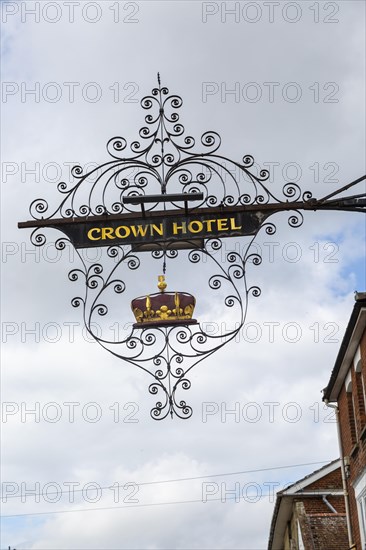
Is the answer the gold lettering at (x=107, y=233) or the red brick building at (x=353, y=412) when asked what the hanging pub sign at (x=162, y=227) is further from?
the red brick building at (x=353, y=412)

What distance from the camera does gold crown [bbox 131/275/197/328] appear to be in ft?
36.9

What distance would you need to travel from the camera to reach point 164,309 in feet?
37.2

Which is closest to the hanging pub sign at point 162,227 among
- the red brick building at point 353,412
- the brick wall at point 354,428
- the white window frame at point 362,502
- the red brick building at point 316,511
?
the red brick building at point 353,412

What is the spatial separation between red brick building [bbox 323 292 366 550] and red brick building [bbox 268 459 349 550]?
15.8 feet

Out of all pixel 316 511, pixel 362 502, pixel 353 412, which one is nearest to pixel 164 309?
pixel 362 502

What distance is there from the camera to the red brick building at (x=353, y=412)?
22289 mm

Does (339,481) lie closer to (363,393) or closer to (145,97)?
(363,393)

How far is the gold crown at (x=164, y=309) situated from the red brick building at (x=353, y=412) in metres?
9.63

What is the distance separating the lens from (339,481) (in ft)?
110

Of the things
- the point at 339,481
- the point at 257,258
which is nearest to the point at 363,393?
the point at 339,481

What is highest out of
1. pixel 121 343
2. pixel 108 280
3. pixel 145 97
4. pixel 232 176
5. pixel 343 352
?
pixel 343 352

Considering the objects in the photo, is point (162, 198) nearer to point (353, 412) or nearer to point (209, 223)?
point (209, 223)

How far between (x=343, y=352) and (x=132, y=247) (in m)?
12.9

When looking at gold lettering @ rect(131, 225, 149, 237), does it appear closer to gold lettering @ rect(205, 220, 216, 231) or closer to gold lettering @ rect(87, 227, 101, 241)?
gold lettering @ rect(87, 227, 101, 241)
